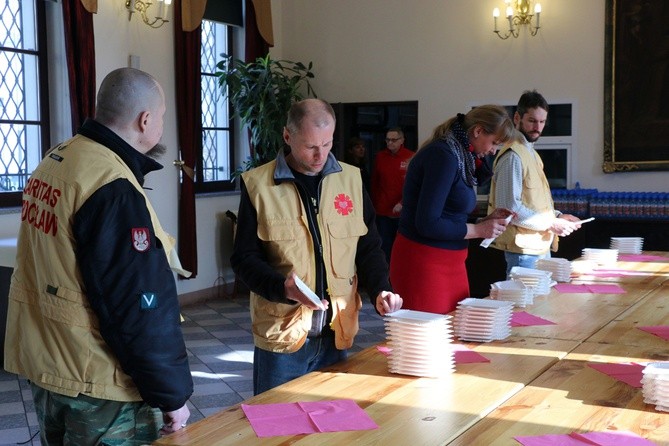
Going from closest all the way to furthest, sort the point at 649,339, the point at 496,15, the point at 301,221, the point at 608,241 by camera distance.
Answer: the point at 301,221, the point at 649,339, the point at 608,241, the point at 496,15

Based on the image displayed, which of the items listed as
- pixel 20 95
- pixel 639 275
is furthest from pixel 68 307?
pixel 20 95

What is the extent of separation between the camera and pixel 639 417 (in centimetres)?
225

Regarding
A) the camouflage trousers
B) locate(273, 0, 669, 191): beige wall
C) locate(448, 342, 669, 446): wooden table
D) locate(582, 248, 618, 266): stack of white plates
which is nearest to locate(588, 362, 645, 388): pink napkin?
locate(448, 342, 669, 446): wooden table

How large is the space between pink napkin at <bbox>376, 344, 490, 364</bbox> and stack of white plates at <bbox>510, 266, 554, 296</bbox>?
43.8 inches

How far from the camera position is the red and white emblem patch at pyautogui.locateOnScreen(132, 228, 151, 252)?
2.15m

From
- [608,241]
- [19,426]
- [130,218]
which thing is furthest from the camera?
[608,241]

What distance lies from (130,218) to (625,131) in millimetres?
7068

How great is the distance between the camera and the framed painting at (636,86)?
8172 mm

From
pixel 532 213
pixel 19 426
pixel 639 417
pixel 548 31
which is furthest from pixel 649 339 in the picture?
pixel 548 31

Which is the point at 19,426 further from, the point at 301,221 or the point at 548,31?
the point at 548,31

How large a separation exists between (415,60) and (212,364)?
14.9 ft

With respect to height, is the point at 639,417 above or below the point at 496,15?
below

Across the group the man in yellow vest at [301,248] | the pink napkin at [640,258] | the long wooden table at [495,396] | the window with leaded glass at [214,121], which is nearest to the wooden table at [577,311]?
the long wooden table at [495,396]

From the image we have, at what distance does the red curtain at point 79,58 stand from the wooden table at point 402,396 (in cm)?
483
